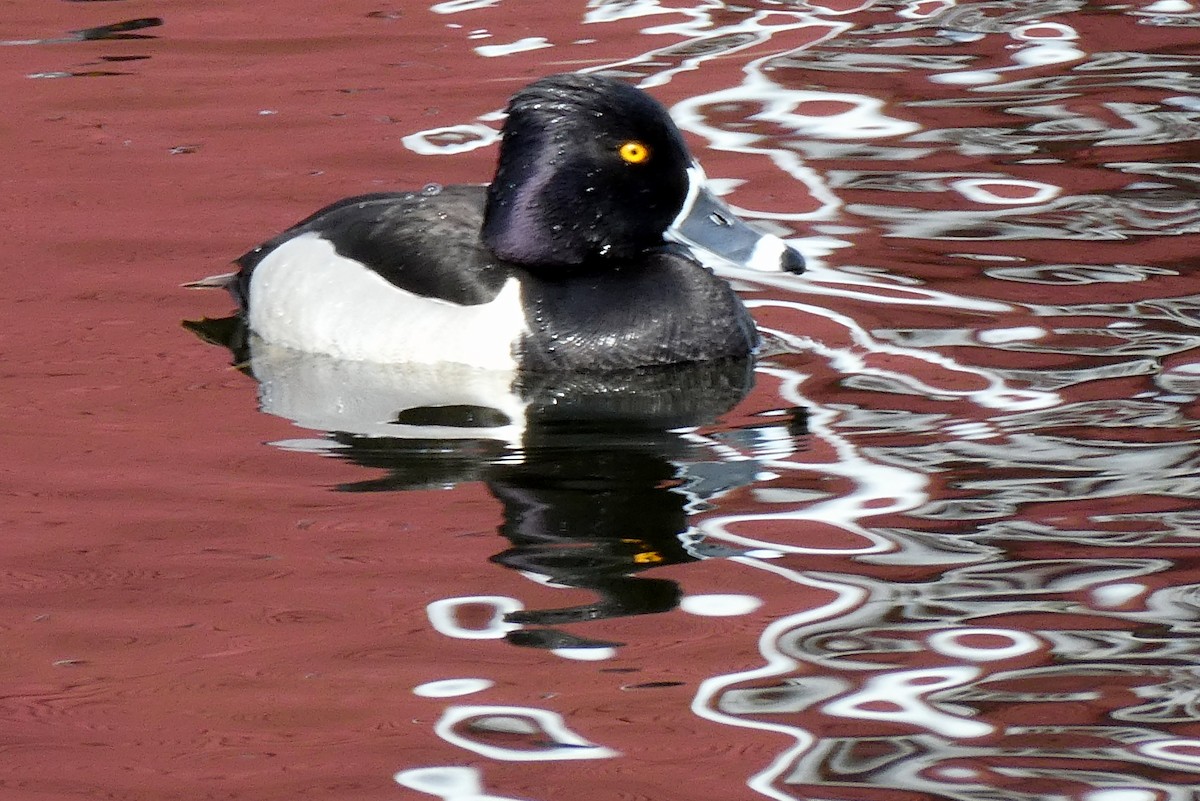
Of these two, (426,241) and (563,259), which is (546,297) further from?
(426,241)

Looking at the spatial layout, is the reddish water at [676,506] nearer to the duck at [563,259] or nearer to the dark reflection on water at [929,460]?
the dark reflection on water at [929,460]

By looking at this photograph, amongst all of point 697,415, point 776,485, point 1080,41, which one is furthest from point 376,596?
point 1080,41

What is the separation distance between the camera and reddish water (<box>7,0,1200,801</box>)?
4.20m

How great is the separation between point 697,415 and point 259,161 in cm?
365

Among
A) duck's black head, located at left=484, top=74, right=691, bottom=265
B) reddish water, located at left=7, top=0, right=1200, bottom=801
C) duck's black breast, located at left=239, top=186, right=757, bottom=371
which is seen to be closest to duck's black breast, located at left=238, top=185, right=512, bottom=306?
duck's black breast, located at left=239, top=186, right=757, bottom=371

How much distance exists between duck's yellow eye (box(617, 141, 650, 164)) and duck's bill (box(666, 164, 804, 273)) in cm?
19

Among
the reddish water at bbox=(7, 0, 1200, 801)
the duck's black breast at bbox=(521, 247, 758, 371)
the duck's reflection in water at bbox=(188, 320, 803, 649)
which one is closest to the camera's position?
the reddish water at bbox=(7, 0, 1200, 801)

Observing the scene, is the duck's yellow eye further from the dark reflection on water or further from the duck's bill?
the dark reflection on water

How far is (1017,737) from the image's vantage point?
13.7 ft

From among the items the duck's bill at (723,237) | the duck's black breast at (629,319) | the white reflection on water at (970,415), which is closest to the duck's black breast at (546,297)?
the duck's black breast at (629,319)

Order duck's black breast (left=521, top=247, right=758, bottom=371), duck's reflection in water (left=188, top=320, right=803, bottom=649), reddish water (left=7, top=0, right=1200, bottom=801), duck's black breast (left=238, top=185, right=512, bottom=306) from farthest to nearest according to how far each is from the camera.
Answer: duck's black breast (left=238, top=185, right=512, bottom=306) → duck's black breast (left=521, top=247, right=758, bottom=371) → duck's reflection in water (left=188, top=320, right=803, bottom=649) → reddish water (left=7, top=0, right=1200, bottom=801)

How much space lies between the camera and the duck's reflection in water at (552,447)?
5.13m

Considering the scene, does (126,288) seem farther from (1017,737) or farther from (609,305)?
(1017,737)

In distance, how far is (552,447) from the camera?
614cm
